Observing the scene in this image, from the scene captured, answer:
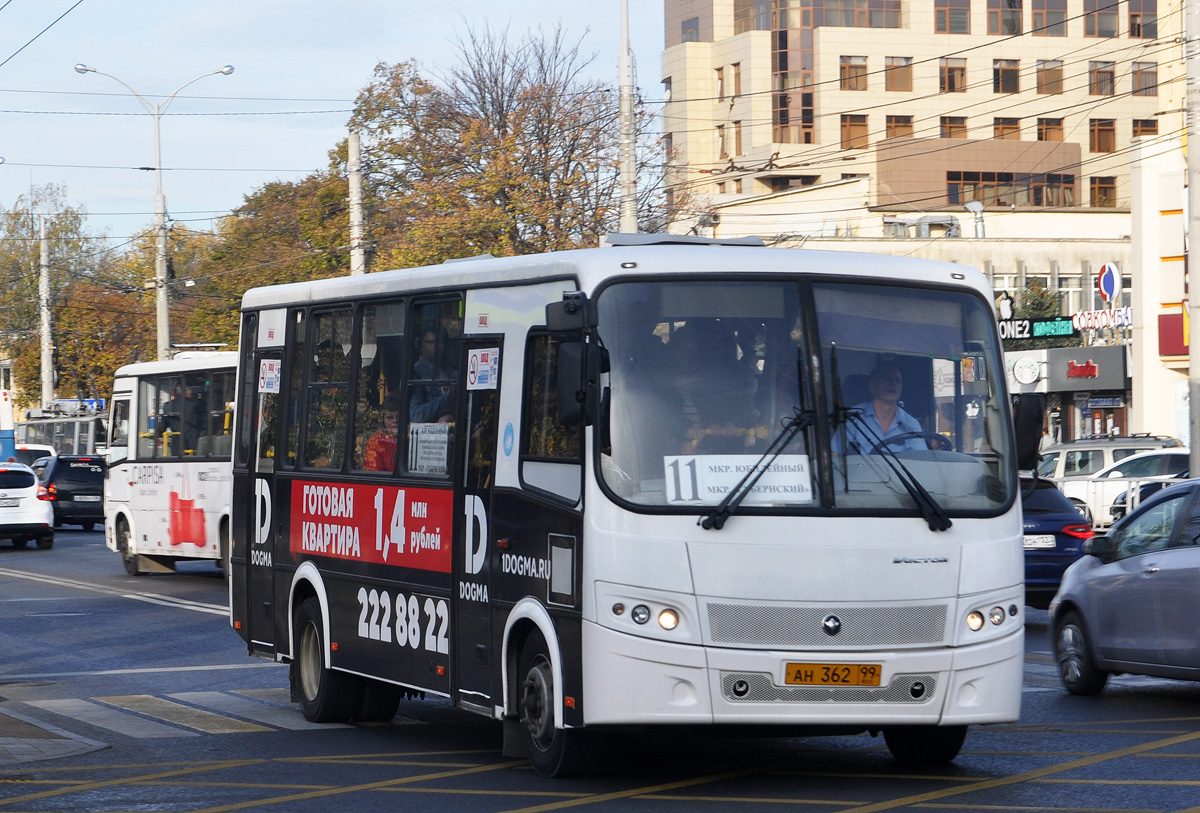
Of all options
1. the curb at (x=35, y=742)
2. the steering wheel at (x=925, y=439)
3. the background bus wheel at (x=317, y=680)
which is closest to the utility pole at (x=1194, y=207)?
the background bus wheel at (x=317, y=680)

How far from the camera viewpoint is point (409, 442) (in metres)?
10.5

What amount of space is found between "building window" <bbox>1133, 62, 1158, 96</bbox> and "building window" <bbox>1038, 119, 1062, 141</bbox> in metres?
4.53

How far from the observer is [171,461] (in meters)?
25.5

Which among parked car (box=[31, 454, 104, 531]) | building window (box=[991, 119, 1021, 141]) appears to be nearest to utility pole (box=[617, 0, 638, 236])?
parked car (box=[31, 454, 104, 531])

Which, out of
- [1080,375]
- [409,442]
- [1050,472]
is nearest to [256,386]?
[409,442]

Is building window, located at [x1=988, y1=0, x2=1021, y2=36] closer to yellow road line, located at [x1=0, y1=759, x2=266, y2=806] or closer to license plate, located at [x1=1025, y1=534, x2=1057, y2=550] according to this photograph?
license plate, located at [x1=1025, y1=534, x2=1057, y2=550]

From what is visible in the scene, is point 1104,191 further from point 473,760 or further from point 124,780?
point 124,780

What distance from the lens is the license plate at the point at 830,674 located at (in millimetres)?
8242

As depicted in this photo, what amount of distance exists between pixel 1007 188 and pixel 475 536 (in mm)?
78116

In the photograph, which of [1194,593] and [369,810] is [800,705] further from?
[1194,593]

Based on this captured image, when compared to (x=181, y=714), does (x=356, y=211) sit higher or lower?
higher

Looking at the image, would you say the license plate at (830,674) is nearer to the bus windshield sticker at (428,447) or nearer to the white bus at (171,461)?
the bus windshield sticker at (428,447)

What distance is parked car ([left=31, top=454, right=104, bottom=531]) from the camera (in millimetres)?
40094

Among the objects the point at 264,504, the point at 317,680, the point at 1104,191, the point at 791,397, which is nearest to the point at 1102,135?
the point at 1104,191
